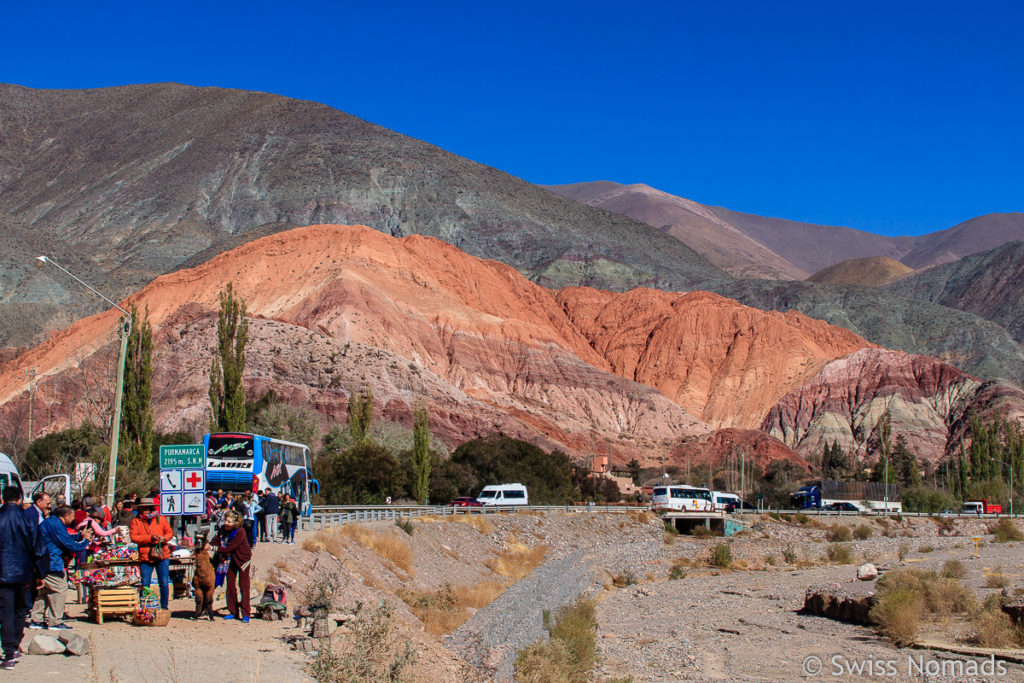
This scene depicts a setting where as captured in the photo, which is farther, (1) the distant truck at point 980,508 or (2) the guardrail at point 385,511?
(1) the distant truck at point 980,508

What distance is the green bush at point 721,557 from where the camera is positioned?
54.1 meters

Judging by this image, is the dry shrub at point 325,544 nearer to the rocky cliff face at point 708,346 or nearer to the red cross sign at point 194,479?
the red cross sign at point 194,479

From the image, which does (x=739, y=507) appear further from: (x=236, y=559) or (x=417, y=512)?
(x=236, y=559)

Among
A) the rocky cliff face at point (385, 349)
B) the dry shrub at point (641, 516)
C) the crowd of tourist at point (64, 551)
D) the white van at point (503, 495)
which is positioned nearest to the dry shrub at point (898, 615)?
the crowd of tourist at point (64, 551)

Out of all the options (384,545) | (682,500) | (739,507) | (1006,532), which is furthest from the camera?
(739,507)

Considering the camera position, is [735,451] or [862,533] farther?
[735,451]

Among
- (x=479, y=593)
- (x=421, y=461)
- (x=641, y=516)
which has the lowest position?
(x=479, y=593)

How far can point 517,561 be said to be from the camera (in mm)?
40656

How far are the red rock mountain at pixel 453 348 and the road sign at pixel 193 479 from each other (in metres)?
51.8

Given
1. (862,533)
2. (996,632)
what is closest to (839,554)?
(862,533)

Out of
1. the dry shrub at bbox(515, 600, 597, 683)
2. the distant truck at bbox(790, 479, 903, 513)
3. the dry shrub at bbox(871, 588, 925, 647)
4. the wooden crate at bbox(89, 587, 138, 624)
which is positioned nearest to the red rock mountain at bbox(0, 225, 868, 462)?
the distant truck at bbox(790, 479, 903, 513)

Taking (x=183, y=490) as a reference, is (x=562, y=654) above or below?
below

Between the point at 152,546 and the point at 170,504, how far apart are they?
15.3 feet

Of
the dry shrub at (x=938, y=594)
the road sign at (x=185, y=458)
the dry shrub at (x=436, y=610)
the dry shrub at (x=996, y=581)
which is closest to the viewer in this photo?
the road sign at (x=185, y=458)
